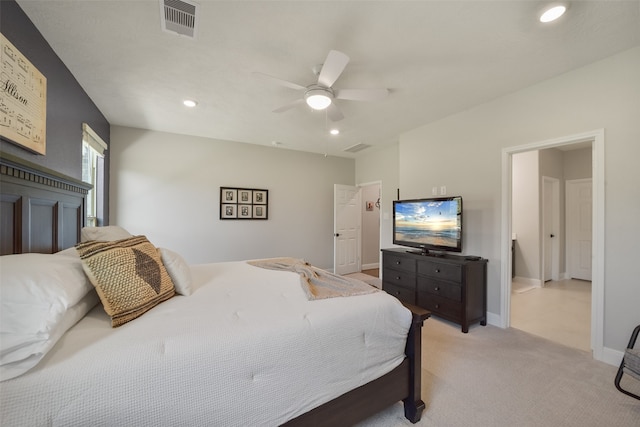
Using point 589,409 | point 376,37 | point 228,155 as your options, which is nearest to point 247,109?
point 228,155

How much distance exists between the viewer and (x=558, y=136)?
97.6 inches

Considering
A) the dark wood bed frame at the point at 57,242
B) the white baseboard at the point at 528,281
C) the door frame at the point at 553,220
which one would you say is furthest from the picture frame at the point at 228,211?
the door frame at the point at 553,220

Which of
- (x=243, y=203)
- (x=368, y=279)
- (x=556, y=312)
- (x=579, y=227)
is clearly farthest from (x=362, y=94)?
(x=579, y=227)

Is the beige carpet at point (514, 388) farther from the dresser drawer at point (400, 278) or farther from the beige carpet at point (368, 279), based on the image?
the beige carpet at point (368, 279)

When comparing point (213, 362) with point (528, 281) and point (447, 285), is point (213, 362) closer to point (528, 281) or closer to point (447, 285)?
point (447, 285)

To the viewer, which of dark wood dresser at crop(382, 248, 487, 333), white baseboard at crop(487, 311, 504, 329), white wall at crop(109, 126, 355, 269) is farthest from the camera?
white wall at crop(109, 126, 355, 269)

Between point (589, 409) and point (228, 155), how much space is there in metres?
5.06

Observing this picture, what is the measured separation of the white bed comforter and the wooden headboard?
0.67 m

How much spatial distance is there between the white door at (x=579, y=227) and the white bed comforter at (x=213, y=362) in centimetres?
560

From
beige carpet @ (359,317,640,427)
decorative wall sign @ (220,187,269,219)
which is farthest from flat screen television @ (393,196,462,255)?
decorative wall sign @ (220,187,269,219)

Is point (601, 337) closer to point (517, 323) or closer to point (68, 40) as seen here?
point (517, 323)

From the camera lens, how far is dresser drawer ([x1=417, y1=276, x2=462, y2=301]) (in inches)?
111

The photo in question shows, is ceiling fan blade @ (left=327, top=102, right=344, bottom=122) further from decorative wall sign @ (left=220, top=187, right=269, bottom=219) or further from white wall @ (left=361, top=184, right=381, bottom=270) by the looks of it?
white wall @ (left=361, top=184, right=381, bottom=270)

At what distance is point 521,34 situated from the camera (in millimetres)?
1895
